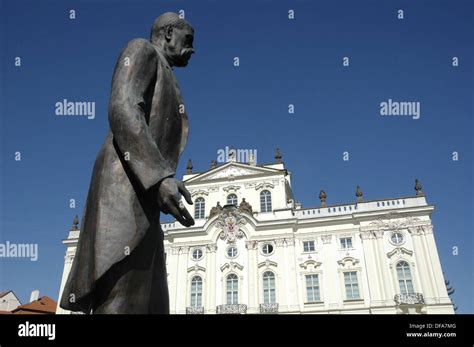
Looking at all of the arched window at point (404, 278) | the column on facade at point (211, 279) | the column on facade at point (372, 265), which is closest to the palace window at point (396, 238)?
the column on facade at point (372, 265)

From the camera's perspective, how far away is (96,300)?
208 centimetres

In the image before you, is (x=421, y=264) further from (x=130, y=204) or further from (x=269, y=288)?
(x=130, y=204)

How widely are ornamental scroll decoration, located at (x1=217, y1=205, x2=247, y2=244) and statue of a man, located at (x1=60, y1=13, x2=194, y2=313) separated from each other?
25696mm

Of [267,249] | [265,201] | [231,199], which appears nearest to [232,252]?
[267,249]

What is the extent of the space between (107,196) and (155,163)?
1.15 feet

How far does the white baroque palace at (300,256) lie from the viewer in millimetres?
24688

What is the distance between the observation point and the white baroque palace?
2469 centimetres

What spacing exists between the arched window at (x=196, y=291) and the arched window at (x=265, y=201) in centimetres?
690

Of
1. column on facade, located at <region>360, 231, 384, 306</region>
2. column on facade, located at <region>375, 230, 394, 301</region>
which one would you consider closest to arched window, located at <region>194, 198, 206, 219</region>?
column on facade, located at <region>360, 231, 384, 306</region>

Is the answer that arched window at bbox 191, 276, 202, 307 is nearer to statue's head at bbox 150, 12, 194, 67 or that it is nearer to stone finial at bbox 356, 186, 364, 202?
stone finial at bbox 356, 186, 364, 202

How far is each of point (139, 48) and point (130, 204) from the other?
3.43ft

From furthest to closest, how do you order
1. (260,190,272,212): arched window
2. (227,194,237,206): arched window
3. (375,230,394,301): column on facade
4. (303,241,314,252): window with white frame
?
1. (227,194,237,206): arched window
2. (260,190,272,212): arched window
3. (303,241,314,252): window with white frame
4. (375,230,394,301): column on facade

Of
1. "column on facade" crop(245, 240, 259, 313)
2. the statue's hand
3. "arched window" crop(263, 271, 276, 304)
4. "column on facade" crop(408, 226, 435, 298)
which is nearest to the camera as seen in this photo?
the statue's hand
